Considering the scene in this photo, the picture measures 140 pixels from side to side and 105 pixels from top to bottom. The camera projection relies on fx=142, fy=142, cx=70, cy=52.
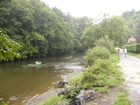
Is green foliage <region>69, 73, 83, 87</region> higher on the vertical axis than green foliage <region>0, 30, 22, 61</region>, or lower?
lower

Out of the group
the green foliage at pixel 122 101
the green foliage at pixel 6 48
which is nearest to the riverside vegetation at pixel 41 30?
the green foliage at pixel 122 101

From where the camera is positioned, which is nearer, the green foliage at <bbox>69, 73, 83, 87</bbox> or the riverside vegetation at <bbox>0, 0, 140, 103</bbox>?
the green foliage at <bbox>69, 73, 83, 87</bbox>

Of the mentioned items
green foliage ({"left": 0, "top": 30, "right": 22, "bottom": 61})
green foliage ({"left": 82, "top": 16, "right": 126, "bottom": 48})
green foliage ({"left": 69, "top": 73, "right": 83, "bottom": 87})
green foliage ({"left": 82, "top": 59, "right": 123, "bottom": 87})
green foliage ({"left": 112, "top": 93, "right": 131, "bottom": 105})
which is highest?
green foliage ({"left": 82, "top": 16, "right": 126, "bottom": 48})

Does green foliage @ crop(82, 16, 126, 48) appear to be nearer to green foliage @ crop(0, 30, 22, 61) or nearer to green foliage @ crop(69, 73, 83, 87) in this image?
green foliage @ crop(69, 73, 83, 87)

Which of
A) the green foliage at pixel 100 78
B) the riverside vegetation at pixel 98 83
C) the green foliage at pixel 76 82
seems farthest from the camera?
the green foliage at pixel 76 82

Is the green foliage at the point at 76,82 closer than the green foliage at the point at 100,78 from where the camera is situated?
No

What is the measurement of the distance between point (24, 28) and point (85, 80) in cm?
3100

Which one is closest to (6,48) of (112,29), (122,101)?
(122,101)

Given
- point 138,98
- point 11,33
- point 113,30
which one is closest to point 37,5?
point 11,33

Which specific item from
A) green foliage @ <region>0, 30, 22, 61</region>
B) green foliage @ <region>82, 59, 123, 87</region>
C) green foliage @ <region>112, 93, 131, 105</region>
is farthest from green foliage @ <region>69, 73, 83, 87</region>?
green foliage @ <region>0, 30, 22, 61</region>

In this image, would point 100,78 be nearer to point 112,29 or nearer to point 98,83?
point 98,83

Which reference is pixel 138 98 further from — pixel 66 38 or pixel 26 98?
pixel 66 38

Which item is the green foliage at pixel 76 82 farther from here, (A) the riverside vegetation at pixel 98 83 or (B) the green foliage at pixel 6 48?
(B) the green foliage at pixel 6 48

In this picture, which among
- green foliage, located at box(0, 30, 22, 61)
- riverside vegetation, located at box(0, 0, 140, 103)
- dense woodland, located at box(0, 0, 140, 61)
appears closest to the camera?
green foliage, located at box(0, 30, 22, 61)
